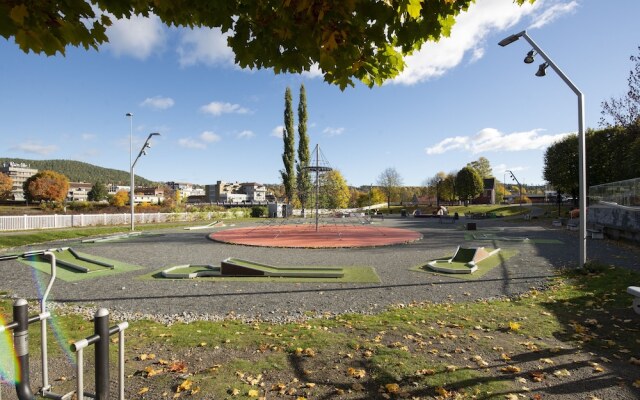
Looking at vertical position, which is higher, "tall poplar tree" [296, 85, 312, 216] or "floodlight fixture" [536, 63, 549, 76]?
"tall poplar tree" [296, 85, 312, 216]

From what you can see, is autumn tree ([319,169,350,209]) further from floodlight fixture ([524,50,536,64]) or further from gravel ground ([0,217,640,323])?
floodlight fixture ([524,50,536,64])

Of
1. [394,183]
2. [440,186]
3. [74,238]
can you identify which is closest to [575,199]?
[440,186]

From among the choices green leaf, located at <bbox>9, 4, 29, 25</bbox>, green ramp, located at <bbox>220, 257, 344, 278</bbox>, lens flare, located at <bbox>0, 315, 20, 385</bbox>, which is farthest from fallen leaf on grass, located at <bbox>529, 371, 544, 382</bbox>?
green ramp, located at <bbox>220, 257, 344, 278</bbox>

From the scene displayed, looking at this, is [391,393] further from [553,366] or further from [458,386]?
[553,366]

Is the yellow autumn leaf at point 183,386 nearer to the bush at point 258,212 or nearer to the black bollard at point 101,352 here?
the black bollard at point 101,352

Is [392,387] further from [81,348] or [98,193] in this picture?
[98,193]

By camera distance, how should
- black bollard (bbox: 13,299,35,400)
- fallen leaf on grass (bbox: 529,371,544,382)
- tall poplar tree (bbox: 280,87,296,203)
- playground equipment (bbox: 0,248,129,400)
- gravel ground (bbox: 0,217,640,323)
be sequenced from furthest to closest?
tall poplar tree (bbox: 280,87,296,203), gravel ground (bbox: 0,217,640,323), fallen leaf on grass (bbox: 529,371,544,382), black bollard (bbox: 13,299,35,400), playground equipment (bbox: 0,248,129,400)

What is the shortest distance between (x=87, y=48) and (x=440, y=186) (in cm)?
9208

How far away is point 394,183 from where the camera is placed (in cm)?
9781

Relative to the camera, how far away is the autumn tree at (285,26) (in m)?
3.55

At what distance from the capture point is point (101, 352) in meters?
2.87

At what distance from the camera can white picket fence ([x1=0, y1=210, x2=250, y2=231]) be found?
93.3 feet

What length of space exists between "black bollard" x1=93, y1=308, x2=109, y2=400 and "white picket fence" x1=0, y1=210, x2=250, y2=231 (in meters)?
33.9

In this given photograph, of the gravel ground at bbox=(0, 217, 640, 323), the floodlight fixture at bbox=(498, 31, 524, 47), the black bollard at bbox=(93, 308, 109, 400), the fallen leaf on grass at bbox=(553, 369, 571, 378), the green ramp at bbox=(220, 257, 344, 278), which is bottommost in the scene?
the gravel ground at bbox=(0, 217, 640, 323)
